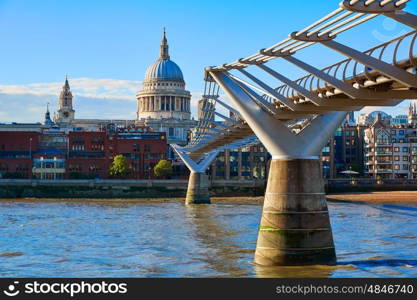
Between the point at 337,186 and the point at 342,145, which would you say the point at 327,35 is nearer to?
the point at 337,186

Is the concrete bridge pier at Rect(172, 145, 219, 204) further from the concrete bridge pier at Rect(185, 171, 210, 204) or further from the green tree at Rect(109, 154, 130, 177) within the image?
the green tree at Rect(109, 154, 130, 177)

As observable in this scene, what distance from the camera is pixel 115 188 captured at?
10288cm

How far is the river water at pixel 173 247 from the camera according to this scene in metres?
26.9

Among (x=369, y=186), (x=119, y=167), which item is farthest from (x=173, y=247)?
(x=119, y=167)

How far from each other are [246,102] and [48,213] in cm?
3631

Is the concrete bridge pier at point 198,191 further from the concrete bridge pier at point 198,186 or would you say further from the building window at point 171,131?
the building window at point 171,131

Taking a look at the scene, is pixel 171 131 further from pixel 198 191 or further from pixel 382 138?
pixel 198 191

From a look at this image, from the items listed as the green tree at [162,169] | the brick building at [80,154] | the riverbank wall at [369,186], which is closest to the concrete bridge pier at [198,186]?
the riverbank wall at [369,186]

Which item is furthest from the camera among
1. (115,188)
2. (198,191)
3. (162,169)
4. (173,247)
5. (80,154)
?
(80,154)

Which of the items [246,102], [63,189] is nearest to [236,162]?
[63,189]

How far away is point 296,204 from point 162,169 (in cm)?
8807

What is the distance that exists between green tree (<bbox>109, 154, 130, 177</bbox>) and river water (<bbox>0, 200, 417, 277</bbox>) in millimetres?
55240

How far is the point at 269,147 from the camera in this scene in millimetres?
28125

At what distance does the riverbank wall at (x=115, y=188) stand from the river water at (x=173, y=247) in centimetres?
4173
